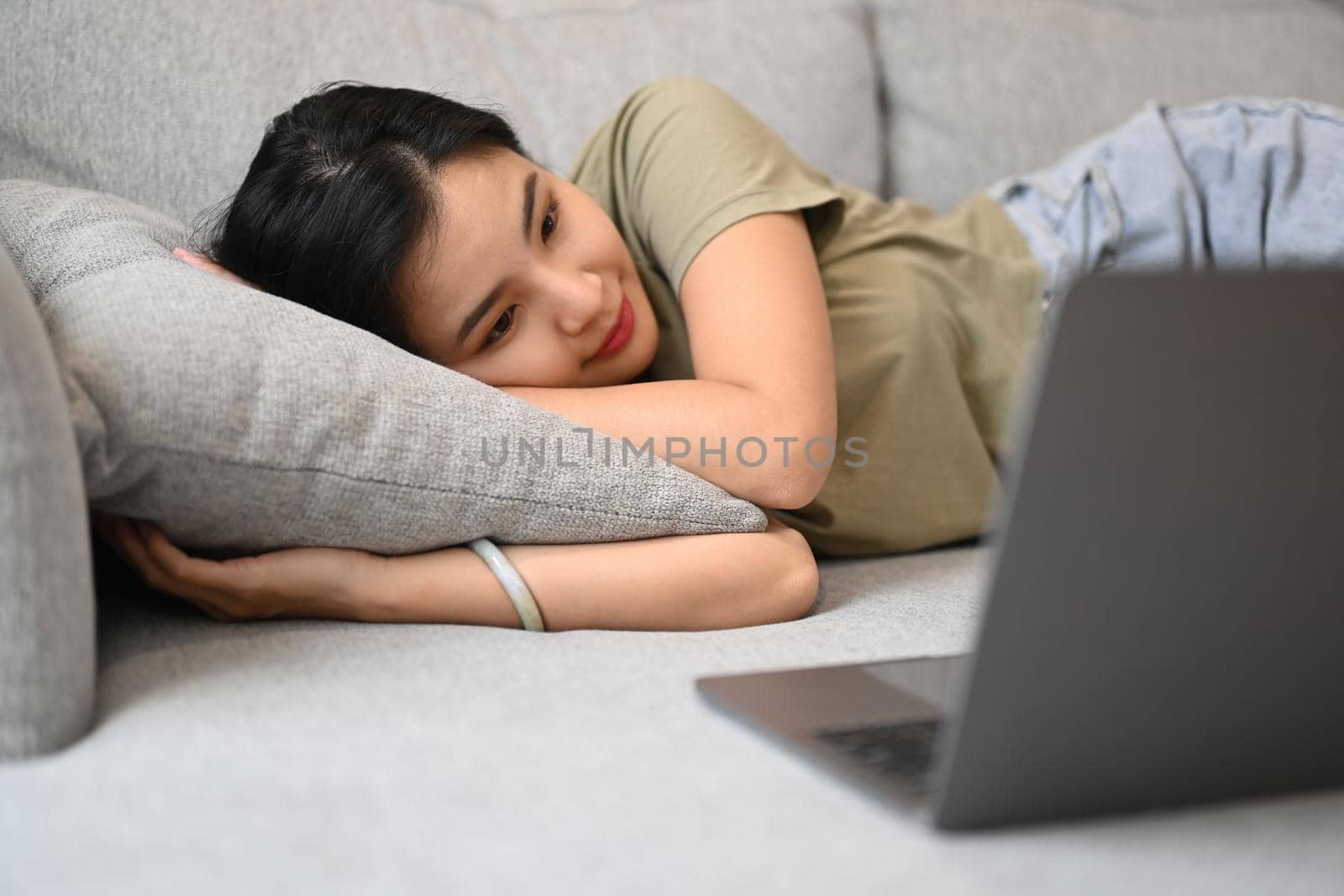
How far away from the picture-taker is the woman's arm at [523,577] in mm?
825

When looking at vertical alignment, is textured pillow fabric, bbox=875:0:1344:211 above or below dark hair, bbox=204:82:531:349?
above

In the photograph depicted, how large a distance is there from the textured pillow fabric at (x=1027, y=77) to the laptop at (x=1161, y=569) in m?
1.20

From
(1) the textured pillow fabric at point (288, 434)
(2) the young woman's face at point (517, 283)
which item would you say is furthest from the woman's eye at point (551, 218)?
(1) the textured pillow fabric at point (288, 434)

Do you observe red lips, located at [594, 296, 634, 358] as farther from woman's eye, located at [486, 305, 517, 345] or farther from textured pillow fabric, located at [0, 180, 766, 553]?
textured pillow fabric, located at [0, 180, 766, 553]

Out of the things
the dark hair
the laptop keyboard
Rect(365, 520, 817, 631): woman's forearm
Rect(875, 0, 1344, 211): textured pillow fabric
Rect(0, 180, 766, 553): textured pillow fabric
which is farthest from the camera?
Rect(875, 0, 1344, 211): textured pillow fabric

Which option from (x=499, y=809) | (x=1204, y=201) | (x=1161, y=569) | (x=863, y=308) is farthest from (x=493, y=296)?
(x=1204, y=201)

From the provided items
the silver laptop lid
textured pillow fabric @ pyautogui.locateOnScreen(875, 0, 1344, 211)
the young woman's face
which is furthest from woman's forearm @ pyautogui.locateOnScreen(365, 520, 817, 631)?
textured pillow fabric @ pyautogui.locateOnScreen(875, 0, 1344, 211)

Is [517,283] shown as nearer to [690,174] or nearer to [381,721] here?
[690,174]

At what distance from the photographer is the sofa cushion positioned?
1176 mm

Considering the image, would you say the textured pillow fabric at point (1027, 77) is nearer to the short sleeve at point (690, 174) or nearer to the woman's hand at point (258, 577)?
the short sleeve at point (690, 174)

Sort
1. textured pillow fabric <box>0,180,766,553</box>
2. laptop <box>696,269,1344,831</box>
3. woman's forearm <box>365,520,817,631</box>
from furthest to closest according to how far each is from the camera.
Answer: woman's forearm <box>365,520,817,631</box>, textured pillow fabric <box>0,180,766,553</box>, laptop <box>696,269,1344,831</box>

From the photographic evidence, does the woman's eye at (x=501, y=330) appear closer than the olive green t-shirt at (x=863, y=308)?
Yes

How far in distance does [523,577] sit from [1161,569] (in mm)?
504

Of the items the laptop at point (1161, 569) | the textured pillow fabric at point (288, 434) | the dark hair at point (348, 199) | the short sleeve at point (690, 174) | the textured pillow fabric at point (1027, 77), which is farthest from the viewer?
the textured pillow fabric at point (1027, 77)
